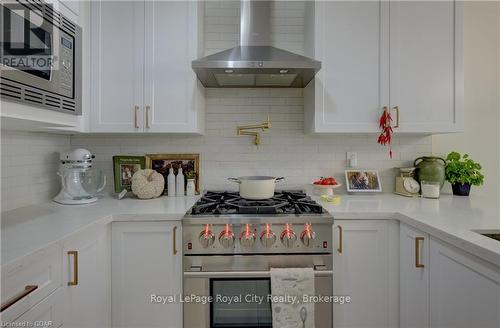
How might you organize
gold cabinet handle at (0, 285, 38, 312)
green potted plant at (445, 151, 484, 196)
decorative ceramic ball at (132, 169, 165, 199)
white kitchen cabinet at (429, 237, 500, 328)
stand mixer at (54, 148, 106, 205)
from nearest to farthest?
gold cabinet handle at (0, 285, 38, 312), white kitchen cabinet at (429, 237, 500, 328), stand mixer at (54, 148, 106, 205), decorative ceramic ball at (132, 169, 165, 199), green potted plant at (445, 151, 484, 196)

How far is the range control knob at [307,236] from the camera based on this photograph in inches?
60.5

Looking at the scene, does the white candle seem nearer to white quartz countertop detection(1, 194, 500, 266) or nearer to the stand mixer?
white quartz countertop detection(1, 194, 500, 266)

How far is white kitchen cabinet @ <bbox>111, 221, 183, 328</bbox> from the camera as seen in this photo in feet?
5.24

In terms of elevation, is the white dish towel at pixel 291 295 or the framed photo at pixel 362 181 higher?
the framed photo at pixel 362 181

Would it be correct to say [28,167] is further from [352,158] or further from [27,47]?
[352,158]

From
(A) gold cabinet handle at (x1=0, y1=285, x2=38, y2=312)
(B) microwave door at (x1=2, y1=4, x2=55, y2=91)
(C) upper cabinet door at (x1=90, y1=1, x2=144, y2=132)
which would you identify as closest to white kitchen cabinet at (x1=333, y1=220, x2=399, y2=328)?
(A) gold cabinet handle at (x1=0, y1=285, x2=38, y2=312)

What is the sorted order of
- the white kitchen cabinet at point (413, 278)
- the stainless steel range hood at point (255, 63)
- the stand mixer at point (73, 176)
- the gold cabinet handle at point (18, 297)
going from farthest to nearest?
the stand mixer at point (73, 176), the stainless steel range hood at point (255, 63), the white kitchen cabinet at point (413, 278), the gold cabinet handle at point (18, 297)

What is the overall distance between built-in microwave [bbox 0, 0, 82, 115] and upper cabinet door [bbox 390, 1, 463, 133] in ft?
6.37

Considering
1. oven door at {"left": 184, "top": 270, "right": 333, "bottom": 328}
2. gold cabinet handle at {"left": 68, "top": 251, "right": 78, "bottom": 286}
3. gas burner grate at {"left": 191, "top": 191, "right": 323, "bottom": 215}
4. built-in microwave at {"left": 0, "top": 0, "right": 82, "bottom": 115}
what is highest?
built-in microwave at {"left": 0, "top": 0, "right": 82, "bottom": 115}

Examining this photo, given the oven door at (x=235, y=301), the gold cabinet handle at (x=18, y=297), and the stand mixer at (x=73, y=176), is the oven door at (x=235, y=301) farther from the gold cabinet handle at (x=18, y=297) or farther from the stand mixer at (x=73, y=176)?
the stand mixer at (x=73, y=176)

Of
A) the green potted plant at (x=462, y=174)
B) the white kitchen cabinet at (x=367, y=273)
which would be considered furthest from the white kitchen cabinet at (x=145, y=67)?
the green potted plant at (x=462, y=174)

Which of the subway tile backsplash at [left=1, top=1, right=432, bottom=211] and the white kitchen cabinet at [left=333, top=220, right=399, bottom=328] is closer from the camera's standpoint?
the white kitchen cabinet at [left=333, top=220, right=399, bottom=328]

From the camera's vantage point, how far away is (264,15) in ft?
6.55

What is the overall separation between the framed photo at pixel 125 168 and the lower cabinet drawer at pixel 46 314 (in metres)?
1.07
